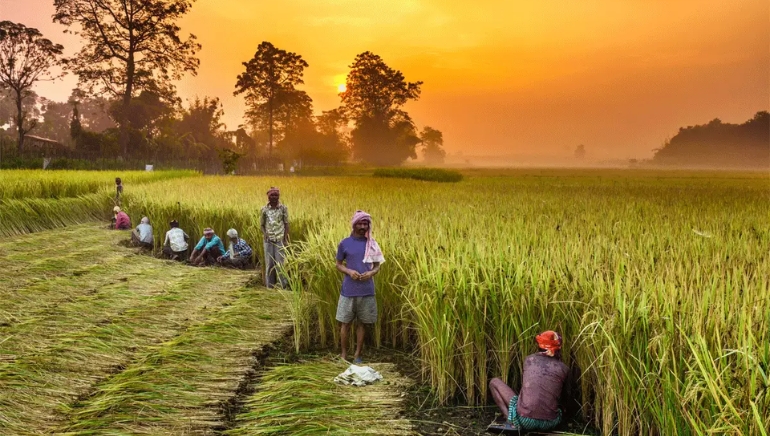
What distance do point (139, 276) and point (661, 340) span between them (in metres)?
8.84

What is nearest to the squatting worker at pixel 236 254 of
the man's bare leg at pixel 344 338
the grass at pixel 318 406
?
the man's bare leg at pixel 344 338

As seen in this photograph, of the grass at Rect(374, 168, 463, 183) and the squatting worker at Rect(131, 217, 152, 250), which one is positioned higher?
the grass at Rect(374, 168, 463, 183)

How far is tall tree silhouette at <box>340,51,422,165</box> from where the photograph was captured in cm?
7806

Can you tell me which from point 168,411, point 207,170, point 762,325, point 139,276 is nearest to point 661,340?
point 762,325

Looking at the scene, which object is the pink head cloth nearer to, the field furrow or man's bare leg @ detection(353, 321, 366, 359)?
man's bare leg @ detection(353, 321, 366, 359)

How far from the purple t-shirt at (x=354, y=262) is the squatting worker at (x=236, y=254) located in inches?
219

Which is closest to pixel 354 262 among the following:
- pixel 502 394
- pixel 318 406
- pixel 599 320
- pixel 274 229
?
pixel 318 406

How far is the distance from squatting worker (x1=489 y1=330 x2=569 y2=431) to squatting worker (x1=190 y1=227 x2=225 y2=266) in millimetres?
8375

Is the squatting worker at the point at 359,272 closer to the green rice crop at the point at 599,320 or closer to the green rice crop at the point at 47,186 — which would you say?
the green rice crop at the point at 599,320

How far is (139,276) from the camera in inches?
392

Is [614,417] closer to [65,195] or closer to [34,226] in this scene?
[34,226]

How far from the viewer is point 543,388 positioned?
13.4 ft

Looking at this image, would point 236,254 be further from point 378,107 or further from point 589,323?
point 378,107

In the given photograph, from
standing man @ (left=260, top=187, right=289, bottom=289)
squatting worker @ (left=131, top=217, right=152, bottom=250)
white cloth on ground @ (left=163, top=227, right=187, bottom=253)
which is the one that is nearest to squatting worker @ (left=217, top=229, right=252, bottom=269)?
white cloth on ground @ (left=163, top=227, right=187, bottom=253)
